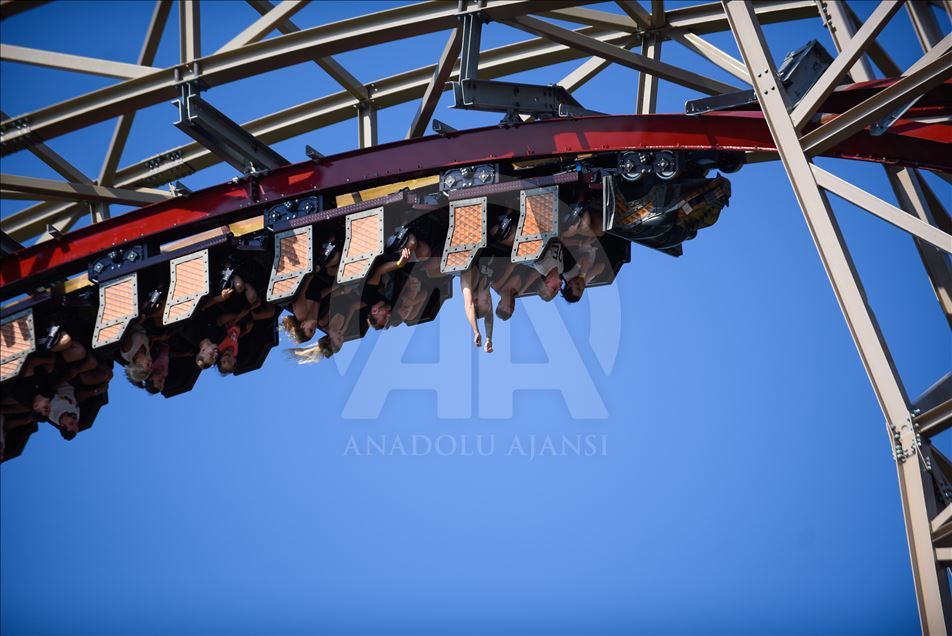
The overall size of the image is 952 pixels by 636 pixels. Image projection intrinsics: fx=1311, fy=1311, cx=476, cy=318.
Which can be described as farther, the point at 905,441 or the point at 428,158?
the point at 428,158

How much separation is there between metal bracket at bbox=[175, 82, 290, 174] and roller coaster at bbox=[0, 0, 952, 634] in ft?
0.09

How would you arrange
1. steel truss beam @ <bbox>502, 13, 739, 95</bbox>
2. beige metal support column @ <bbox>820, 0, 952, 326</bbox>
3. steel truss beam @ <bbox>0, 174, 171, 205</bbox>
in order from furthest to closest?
steel truss beam @ <bbox>0, 174, 171, 205</bbox> < steel truss beam @ <bbox>502, 13, 739, 95</bbox> < beige metal support column @ <bbox>820, 0, 952, 326</bbox>

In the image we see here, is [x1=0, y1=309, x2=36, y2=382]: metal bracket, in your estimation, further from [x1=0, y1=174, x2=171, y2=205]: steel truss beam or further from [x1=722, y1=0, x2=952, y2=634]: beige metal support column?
[x1=722, y1=0, x2=952, y2=634]: beige metal support column

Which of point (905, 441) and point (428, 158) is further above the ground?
point (428, 158)

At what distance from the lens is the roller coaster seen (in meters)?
10.6

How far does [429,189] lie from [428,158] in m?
0.31

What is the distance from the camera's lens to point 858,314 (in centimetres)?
892

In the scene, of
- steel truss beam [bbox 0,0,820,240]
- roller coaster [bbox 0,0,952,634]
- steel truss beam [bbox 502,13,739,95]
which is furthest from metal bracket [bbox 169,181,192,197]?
steel truss beam [bbox 502,13,739,95]

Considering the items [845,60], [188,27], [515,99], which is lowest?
[845,60]

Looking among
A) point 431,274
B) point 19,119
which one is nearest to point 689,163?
point 431,274

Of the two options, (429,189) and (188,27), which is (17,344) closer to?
(188,27)

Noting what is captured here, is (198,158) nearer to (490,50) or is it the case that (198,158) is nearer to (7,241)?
(7,241)

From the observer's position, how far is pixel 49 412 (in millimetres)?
14234

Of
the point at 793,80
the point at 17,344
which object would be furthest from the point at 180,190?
the point at 793,80
